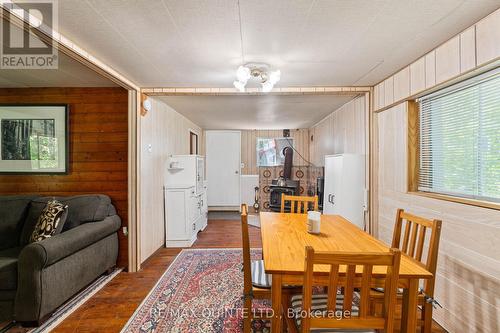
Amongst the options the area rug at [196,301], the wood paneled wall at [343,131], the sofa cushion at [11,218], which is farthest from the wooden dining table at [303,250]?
the sofa cushion at [11,218]

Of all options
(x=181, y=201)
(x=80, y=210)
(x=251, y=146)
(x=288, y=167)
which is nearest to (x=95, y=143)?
(x=80, y=210)

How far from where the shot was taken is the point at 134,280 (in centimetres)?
262

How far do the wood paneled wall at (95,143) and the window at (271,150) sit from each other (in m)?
3.88

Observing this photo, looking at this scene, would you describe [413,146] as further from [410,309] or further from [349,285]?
[349,285]

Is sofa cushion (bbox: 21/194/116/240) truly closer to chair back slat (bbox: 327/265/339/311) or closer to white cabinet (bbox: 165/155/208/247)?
white cabinet (bbox: 165/155/208/247)

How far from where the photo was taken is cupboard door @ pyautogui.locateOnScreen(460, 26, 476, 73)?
158cm

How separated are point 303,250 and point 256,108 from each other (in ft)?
9.51

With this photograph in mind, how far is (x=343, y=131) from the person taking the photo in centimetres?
371

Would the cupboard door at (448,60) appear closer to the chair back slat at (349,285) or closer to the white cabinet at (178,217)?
the chair back slat at (349,285)

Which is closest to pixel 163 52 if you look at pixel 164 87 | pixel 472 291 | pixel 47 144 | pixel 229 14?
pixel 229 14

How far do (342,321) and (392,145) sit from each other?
2046 mm

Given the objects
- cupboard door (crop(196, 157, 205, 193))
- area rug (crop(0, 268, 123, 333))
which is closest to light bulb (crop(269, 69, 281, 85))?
cupboard door (crop(196, 157, 205, 193))

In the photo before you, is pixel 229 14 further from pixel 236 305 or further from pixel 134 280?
pixel 134 280

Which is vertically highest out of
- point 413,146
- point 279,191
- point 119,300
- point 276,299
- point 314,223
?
point 413,146
